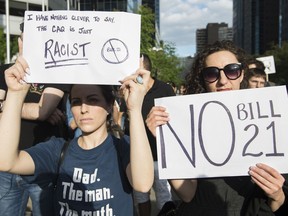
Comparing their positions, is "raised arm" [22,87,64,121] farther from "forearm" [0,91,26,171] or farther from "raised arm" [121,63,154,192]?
"raised arm" [121,63,154,192]

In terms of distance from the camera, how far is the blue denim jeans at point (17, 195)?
331 centimetres

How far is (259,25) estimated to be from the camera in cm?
11869

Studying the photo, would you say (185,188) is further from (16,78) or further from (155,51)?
(155,51)

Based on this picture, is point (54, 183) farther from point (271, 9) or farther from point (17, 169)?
point (271, 9)

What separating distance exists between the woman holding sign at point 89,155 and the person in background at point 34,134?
72cm

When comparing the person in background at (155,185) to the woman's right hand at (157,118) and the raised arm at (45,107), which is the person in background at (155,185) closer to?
the raised arm at (45,107)

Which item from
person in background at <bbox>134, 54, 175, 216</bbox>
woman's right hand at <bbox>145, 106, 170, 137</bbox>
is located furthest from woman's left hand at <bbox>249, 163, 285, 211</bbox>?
person in background at <bbox>134, 54, 175, 216</bbox>

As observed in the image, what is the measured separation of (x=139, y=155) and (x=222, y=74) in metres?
0.72

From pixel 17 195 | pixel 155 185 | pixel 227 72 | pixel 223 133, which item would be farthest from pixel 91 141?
pixel 155 185

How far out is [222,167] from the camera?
2.21 m

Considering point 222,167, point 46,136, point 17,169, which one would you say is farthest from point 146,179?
point 46,136

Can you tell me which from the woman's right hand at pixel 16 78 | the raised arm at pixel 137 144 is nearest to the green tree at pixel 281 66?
the raised arm at pixel 137 144

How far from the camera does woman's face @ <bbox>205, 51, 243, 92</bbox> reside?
2.50 meters

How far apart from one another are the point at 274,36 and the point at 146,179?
114 metres
